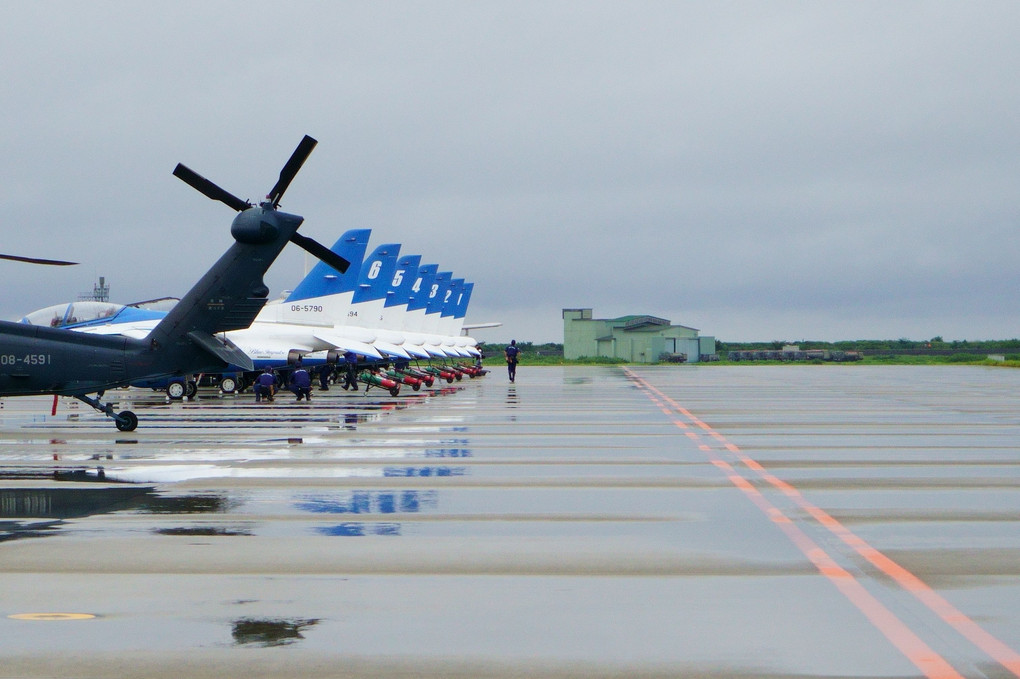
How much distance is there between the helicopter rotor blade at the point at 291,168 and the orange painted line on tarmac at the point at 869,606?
12.2 m

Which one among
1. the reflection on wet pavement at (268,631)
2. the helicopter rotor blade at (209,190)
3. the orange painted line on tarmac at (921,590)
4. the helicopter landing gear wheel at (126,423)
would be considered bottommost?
the orange painted line on tarmac at (921,590)

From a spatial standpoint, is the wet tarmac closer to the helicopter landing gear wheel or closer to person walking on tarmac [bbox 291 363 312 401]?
the helicopter landing gear wheel

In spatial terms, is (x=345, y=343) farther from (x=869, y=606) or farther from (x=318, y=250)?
(x=869, y=606)

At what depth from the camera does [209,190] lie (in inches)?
824

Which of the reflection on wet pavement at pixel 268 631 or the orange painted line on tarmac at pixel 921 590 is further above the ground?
the reflection on wet pavement at pixel 268 631

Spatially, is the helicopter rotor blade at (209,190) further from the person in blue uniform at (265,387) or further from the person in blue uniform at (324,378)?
the person in blue uniform at (324,378)

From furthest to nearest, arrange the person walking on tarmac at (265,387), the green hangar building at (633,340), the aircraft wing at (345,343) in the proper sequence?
1. the green hangar building at (633,340)
2. the aircraft wing at (345,343)
3. the person walking on tarmac at (265,387)

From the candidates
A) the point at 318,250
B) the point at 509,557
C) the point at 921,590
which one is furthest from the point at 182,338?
the point at 921,590

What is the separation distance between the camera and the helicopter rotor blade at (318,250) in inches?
804

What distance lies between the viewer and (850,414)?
26062 millimetres

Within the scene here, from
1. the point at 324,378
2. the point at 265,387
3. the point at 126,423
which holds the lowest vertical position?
the point at 126,423

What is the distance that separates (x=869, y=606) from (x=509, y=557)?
2865 millimetres

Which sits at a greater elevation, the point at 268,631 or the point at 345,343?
the point at 345,343

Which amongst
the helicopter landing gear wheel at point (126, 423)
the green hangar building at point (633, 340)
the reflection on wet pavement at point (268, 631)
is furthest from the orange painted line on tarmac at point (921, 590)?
the green hangar building at point (633, 340)
